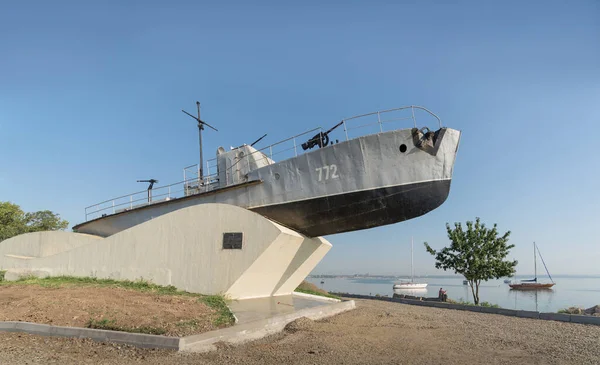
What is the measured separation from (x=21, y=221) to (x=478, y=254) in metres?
37.1

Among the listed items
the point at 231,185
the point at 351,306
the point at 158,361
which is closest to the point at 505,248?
the point at 351,306

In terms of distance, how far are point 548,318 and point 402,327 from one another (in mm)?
5431

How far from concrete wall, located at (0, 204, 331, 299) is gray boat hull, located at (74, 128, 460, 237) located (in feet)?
3.83

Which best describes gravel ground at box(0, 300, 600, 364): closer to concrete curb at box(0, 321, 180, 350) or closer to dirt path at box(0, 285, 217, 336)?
concrete curb at box(0, 321, 180, 350)

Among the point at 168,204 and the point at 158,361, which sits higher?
the point at 168,204

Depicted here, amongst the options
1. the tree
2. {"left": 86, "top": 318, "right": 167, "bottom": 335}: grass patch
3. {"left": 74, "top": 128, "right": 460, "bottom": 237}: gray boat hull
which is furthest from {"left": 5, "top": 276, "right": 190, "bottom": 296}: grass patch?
the tree

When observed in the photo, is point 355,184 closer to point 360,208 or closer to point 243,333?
point 360,208

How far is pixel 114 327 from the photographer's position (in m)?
7.72

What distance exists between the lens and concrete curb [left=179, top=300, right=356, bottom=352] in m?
6.94

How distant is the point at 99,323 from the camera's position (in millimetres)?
7898

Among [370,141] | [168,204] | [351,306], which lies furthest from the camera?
[168,204]

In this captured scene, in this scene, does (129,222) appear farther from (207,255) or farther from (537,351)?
(537,351)

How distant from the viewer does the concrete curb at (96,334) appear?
273 inches

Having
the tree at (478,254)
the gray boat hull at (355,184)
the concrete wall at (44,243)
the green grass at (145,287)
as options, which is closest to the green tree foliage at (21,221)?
the concrete wall at (44,243)
